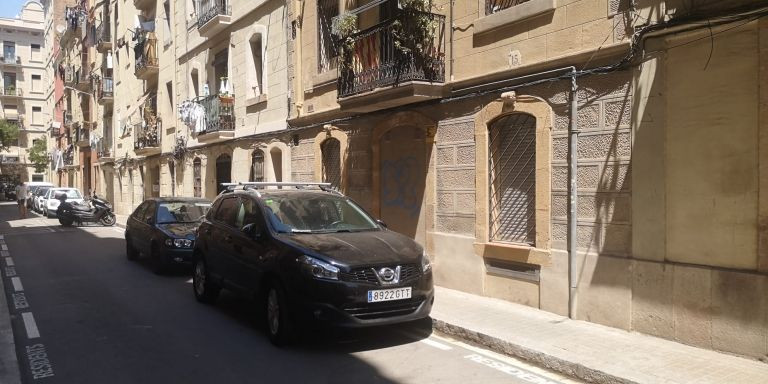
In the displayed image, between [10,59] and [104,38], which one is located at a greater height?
[10,59]

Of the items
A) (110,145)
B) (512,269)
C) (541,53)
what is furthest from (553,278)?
(110,145)

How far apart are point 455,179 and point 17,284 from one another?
8.05m

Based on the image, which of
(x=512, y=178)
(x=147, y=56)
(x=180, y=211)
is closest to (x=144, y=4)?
(x=147, y=56)

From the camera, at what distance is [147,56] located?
2523 centimetres

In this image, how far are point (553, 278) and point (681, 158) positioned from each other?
2.32m

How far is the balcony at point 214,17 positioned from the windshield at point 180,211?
7.22 m

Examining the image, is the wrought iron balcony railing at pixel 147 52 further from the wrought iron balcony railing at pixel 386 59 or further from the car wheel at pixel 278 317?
the car wheel at pixel 278 317

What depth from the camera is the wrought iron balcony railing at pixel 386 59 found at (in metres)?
9.69

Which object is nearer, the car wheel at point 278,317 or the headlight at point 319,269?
the headlight at point 319,269

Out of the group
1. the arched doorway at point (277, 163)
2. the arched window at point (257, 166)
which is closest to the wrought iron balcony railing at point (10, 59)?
the arched window at point (257, 166)

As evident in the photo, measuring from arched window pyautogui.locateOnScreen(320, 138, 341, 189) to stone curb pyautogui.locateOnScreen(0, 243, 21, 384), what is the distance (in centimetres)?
689

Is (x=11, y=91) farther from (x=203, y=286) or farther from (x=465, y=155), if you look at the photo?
(x=465, y=155)

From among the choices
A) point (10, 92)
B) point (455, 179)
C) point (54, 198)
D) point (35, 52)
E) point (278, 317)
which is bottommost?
point (278, 317)

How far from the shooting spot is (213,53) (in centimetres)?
1986
